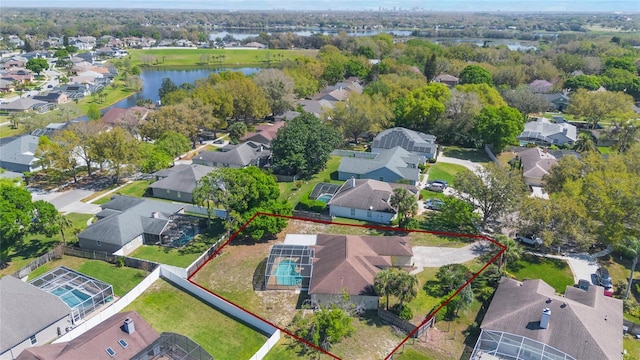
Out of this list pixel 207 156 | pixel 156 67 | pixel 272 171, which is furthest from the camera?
pixel 156 67

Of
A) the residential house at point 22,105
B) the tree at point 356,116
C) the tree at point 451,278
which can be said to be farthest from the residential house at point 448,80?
the residential house at point 22,105

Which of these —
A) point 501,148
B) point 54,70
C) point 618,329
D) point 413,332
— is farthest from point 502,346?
point 54,70

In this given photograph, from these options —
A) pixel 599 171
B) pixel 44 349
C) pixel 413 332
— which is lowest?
pixel 413 332

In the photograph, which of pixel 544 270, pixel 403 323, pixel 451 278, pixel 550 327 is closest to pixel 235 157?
pixel 451 278

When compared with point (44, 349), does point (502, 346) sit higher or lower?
lower

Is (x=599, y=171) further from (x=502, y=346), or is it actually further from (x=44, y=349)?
(x=44, y=349)
